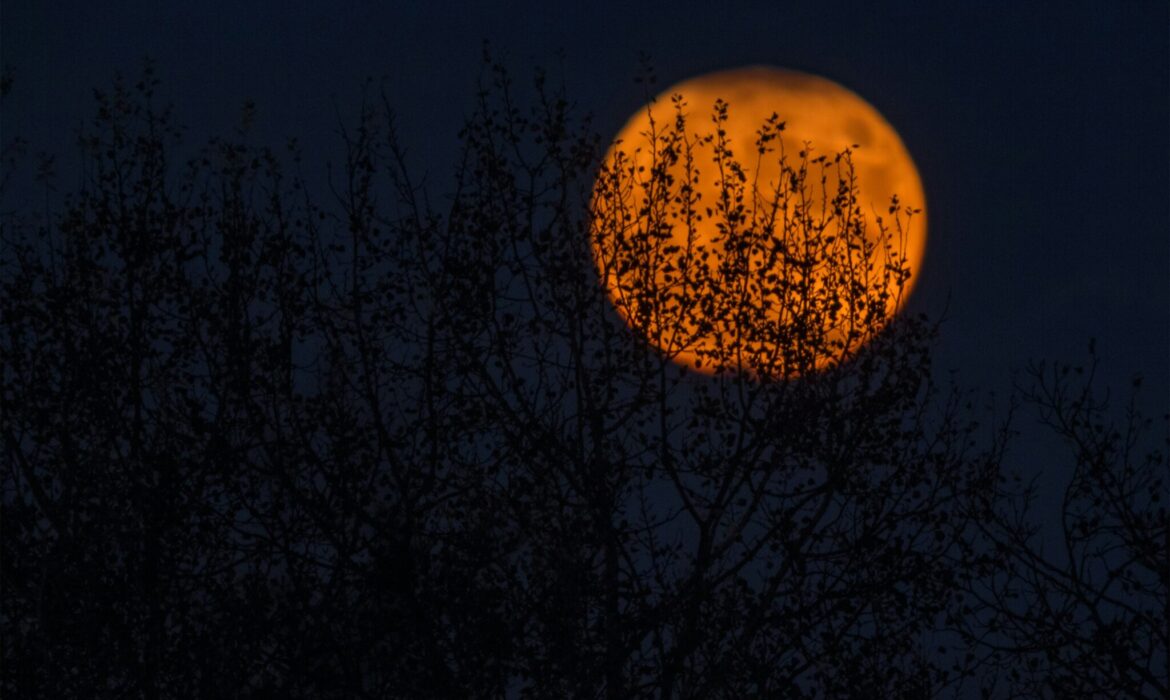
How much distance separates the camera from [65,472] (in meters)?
14.6

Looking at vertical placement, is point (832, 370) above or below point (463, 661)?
above

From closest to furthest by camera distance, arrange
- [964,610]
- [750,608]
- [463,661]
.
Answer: [463,661], [750,608], [964,610]

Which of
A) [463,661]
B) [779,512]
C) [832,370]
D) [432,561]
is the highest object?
[832,370]

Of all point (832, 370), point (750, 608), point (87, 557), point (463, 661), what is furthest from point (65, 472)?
point (832, 370)

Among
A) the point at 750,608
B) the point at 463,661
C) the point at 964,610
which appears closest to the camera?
the point at 463,661

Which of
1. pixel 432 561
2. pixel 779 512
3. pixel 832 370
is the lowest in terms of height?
pixel 432 561

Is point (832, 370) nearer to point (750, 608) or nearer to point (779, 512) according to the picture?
point (779, 512)

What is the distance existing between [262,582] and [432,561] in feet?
5.44

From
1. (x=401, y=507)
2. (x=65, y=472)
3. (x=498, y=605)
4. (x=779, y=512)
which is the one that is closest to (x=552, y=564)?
(x=498, y=605)

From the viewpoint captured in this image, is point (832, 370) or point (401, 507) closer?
point (401, 507)

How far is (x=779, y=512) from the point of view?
601 inches

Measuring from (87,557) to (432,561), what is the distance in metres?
3.53

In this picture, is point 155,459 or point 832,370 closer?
point 155,459

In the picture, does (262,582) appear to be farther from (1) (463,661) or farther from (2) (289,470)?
(1) (463,661)
